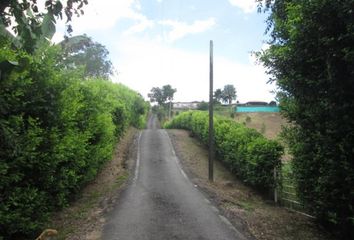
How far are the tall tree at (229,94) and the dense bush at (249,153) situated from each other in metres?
68.6

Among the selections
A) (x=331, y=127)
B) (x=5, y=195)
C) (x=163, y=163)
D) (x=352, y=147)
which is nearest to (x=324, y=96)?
(x=331, y=127)

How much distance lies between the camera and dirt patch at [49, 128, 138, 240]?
8651 millimetres

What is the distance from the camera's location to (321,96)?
27.4ft

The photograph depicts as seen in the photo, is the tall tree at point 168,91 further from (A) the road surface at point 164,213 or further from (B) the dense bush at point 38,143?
(B) the dense bush at point 38,143

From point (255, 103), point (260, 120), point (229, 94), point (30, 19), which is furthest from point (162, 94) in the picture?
point (30, 19)

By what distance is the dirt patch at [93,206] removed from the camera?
8.65 meters

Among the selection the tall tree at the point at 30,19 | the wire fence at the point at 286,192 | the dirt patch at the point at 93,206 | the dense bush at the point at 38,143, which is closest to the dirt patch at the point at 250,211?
the wire fence at the point at 286,192

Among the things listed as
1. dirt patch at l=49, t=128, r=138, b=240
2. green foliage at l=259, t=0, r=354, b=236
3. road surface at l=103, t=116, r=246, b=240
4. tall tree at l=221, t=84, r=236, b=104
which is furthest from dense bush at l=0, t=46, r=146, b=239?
tall tree at l=221, t=84, r=236, b=104

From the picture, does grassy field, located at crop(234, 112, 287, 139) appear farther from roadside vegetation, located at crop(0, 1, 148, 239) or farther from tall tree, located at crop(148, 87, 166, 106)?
Result: roadside vegetation, located at crop(0, 1, 148, 239)

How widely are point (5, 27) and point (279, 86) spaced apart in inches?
296

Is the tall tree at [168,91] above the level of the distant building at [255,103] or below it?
above

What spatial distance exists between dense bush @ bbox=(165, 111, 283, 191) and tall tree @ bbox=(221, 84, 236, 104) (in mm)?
68618

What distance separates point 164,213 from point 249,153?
5.49 m

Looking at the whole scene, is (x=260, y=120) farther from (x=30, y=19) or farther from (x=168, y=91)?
(x=30, y=19)
